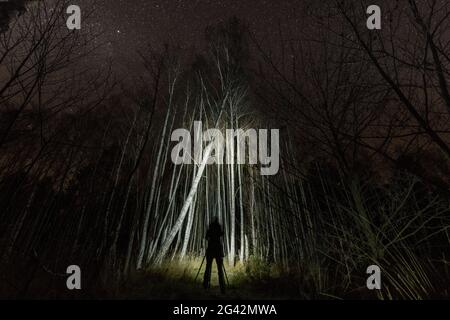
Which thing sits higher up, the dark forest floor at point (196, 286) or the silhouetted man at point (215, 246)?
the silhouetted man at point (215, 246)

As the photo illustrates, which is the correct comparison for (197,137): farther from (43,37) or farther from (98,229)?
(43,37)

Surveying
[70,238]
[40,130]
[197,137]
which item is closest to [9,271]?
[70,238]

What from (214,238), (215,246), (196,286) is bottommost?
(196,286)

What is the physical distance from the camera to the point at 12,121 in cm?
251

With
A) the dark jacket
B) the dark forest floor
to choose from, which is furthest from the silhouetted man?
the dark forest floor

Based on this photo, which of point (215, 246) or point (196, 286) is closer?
point (215, 246)

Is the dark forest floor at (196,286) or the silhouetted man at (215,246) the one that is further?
the silhouetted man at (215,246)

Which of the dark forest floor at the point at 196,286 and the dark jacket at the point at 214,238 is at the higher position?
the dark jacket at the point at 214,238

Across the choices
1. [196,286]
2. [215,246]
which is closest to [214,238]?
[215,246]

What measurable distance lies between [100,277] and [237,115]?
7.34 meters

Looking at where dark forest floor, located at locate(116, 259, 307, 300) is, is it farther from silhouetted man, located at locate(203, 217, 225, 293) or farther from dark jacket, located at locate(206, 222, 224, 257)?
dark jacket, located at locate(206, 222, 224, 257)

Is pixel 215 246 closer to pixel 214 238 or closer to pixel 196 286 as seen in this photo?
pixel 214 238

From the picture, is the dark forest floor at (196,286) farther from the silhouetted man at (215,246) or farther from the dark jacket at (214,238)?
the dark jacket at (214,238)

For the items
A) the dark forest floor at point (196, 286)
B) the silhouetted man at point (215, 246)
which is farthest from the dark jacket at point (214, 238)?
the dark forest floor at point (196, 286)
